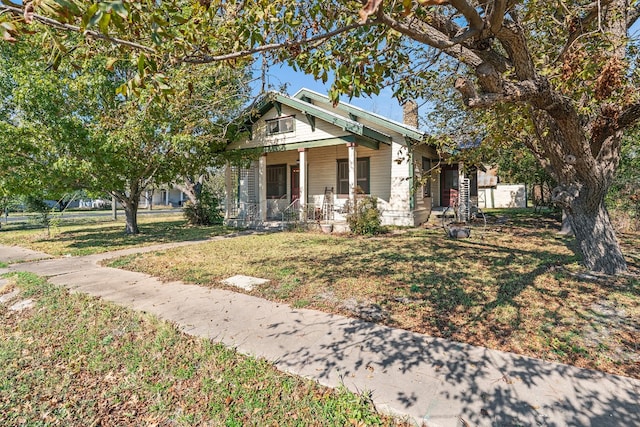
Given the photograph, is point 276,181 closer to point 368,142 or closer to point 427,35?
point 368,142

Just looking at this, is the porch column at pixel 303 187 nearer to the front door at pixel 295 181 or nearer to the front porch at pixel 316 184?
the front porch at pixel 316 184

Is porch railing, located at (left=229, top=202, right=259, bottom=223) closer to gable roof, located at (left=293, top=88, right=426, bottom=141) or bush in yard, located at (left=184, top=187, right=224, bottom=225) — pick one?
bush in yard, located at (left=184, top=187, right=224, bottom=225)

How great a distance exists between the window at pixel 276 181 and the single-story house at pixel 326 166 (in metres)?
0.05

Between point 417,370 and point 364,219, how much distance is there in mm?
9177

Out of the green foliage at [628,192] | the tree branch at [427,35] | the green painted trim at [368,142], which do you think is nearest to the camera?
the tree branch at [427,35]

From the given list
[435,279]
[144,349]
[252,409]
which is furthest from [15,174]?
[435,279]

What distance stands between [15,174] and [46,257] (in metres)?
2.63

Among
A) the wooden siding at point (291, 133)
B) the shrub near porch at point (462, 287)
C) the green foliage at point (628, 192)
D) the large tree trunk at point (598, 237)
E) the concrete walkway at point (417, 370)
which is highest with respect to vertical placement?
the wooden siding at point (291, 133)

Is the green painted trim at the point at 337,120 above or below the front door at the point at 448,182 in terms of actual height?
above

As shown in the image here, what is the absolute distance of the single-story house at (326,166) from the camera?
43.6ft

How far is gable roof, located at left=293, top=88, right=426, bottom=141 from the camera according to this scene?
12.7 m

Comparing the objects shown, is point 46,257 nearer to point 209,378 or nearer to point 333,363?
point 209,378

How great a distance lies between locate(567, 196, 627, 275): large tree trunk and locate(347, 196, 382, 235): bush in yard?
6.43 metres

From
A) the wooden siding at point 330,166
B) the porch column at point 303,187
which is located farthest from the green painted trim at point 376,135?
the porch column at point 303,187
